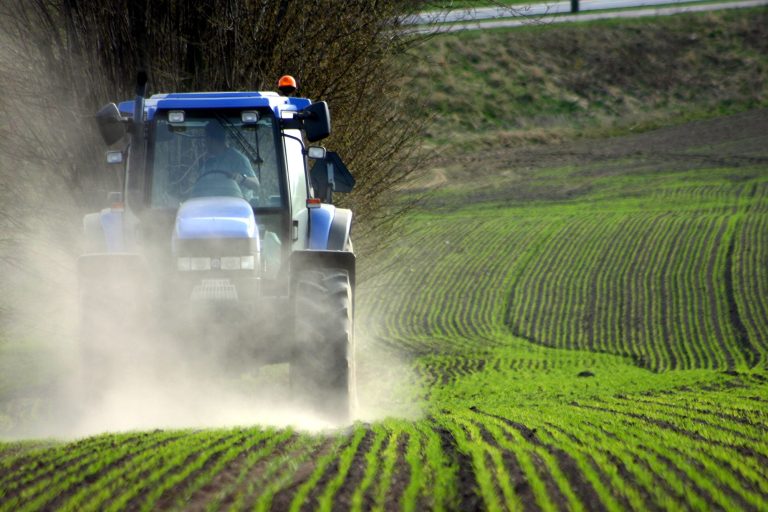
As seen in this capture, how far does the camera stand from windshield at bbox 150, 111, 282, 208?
780 cm

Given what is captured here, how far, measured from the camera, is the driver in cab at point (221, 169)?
7.70 metres

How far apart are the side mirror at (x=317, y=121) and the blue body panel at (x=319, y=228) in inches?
31.3

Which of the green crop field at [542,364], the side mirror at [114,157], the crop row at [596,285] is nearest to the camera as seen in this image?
the green crop field at [542,364]

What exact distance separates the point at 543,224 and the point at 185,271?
35.8 metres

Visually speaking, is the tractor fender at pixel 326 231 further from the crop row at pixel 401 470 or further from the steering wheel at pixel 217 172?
the crop row at pixel 401 470

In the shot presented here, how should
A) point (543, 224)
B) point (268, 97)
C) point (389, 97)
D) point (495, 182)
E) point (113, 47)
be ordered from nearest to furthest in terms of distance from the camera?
point (268, 97) < point (113, 47) < point (389, 97) < point (543, 224) < point (495, 182)

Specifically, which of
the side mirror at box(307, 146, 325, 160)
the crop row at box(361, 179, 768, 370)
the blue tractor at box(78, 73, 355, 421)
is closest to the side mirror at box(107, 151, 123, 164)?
the blue tractor at box(78, 73, 355, 421)

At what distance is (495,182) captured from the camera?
5188cm

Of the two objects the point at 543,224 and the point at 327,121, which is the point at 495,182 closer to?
the point at 543,224

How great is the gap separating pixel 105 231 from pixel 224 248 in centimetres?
150

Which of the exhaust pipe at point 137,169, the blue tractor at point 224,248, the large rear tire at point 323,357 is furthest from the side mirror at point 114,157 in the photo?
the large rear tire at point 323,357

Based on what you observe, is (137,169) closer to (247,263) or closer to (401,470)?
(247,263)

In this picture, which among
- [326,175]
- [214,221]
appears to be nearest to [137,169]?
[214,221]

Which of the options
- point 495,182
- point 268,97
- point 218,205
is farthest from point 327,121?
point 495,182
